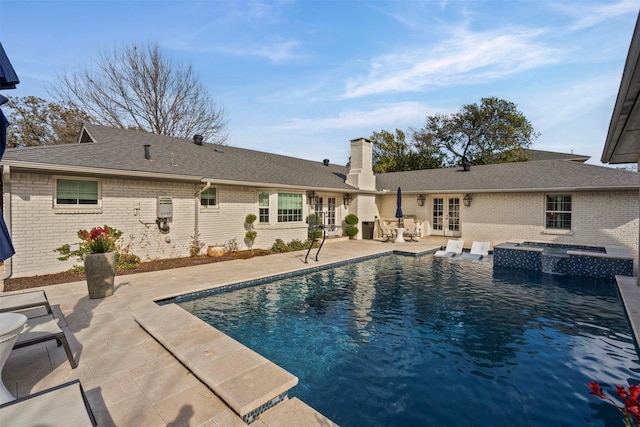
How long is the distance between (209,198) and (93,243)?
5128mm

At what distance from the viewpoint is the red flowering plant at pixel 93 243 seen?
20.8ft

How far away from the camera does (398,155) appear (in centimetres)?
3284

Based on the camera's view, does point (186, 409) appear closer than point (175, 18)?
Yes

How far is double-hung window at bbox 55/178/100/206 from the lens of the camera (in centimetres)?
817

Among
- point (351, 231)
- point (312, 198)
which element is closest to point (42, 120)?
point (312, 198)

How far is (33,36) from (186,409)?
1533 cm

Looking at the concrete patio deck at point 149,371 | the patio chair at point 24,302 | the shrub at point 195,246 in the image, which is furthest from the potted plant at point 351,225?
the patio chair at point 24,302

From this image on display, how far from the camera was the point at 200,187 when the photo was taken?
35.0 ft

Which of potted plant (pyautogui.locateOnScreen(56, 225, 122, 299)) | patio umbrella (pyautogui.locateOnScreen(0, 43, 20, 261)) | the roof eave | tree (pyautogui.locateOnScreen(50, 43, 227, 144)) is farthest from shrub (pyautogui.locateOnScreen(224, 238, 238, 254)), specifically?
tree (pyautogui.locateOnScreen(50, 43, 227, 144))

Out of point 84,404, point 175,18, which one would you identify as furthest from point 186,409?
point 175,18

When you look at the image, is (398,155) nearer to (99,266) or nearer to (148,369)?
(99,266)

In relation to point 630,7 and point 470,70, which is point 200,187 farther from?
point 630,7

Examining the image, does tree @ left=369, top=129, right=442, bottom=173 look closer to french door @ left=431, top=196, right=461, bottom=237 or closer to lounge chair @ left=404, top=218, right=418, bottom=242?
french door @ left=431, top=196, right=461, bottom=237

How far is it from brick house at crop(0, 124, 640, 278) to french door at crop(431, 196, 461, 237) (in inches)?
2.1
